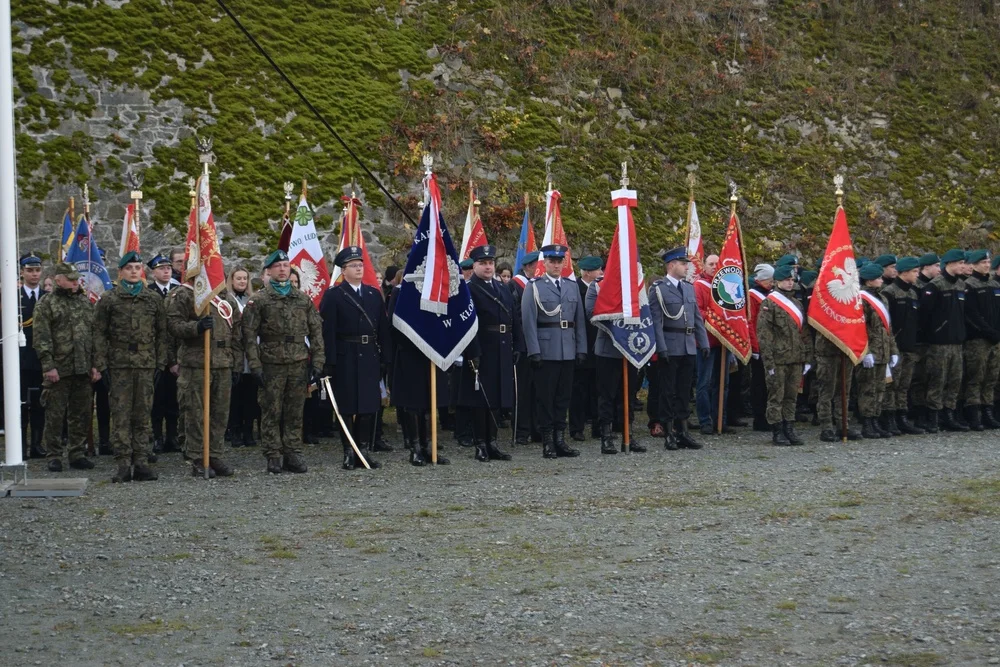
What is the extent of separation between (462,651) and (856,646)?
164 centimetres

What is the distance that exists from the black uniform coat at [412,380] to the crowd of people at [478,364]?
0.8 inches

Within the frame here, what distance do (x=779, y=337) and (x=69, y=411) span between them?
7013mm

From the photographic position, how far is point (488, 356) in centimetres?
1181

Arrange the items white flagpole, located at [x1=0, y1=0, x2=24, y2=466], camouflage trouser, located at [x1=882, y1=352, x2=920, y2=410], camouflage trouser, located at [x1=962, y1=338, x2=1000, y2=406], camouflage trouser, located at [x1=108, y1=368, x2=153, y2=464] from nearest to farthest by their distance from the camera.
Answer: white flagpole, located at [x1=0, y1=0, x2=24, y2=466]
camouflage trouser, located at [x1=108, y1=368, x2=153, y2=464]
camouflage trouser, located at [x1=882, y1=352, x2=920, y2=410]
camouflage trouser, located at [x1=962, y1=338, x2=1000, y2=406]

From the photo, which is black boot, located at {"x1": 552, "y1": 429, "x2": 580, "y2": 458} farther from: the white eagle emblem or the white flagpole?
the white flagpole

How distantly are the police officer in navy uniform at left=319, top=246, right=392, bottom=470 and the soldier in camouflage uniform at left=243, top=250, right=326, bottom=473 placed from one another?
1.34ft

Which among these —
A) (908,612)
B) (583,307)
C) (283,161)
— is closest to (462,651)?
(908,612)

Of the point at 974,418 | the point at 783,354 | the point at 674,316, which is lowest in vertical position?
the point at 974,418

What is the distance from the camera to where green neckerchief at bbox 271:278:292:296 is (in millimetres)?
10852

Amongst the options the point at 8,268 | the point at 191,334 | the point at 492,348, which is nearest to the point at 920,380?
the point at 492,348

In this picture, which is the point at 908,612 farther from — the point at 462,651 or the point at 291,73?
the point at 291,73

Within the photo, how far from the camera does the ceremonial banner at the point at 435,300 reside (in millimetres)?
11398

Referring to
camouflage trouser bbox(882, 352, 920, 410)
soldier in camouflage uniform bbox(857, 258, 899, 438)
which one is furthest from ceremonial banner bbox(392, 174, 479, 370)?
camouflage trouser bbox(882, 352, 920, 410)

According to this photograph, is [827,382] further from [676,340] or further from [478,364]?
[478,364]
